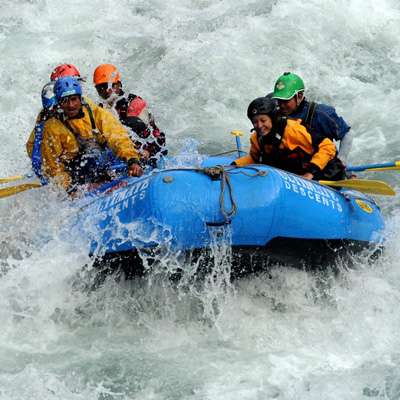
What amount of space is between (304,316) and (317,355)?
1.66 ft

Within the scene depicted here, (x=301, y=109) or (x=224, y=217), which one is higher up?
(x=301, y=109)

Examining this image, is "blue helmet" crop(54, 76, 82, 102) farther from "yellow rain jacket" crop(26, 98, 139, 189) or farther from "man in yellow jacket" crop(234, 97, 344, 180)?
"man in yellow jacket" crop(234, 97, 344, 180)

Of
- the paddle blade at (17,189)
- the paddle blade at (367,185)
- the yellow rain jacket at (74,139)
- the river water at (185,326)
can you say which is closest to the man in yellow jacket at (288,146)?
the paddle blade at (367,185)

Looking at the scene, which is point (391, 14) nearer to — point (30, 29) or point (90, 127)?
point (30, 29)

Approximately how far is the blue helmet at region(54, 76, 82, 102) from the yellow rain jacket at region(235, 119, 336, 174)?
4.70ft

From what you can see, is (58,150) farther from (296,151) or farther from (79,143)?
(296,151)

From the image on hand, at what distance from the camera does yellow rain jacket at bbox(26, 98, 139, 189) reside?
569cm

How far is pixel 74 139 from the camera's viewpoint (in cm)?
572

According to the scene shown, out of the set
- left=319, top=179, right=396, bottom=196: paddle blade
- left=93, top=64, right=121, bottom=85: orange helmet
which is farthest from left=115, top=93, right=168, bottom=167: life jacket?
left=319, top=179, right=396, bottom=196: paddle blade

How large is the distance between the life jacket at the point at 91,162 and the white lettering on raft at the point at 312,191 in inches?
65.3

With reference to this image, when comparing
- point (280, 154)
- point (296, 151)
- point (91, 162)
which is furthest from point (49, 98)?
point (296, 151)

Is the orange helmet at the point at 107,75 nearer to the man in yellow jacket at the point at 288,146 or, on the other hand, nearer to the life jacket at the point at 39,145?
the life jacket at the point at 39,145

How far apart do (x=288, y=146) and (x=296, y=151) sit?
0.08 meters

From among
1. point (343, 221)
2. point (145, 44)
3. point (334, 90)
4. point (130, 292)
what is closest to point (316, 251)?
point (343, 221)
